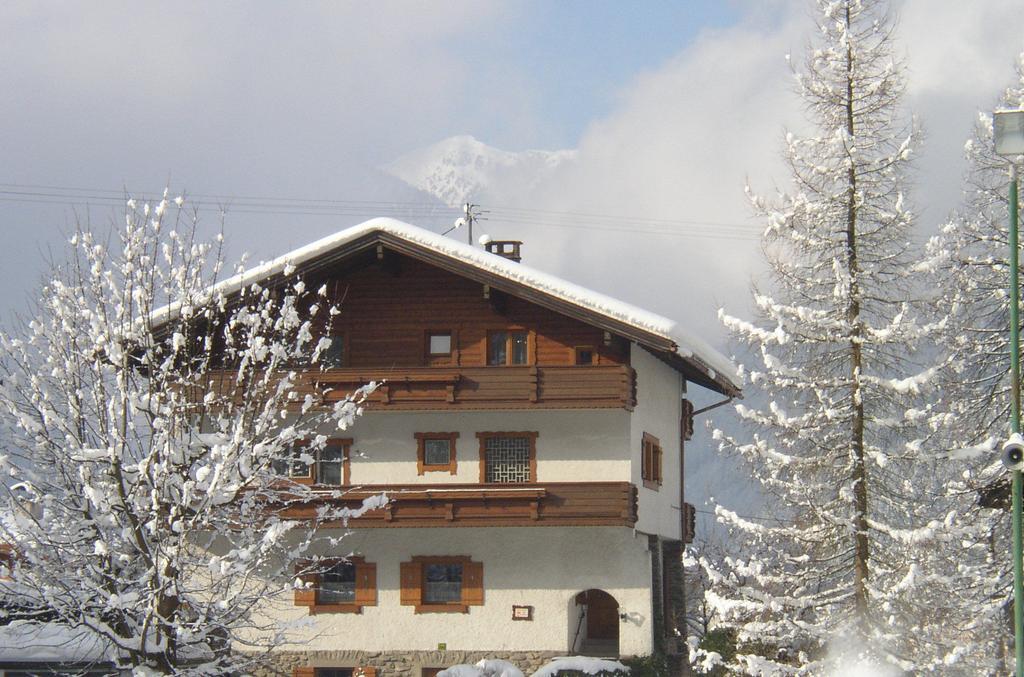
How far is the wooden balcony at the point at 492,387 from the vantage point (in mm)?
28844

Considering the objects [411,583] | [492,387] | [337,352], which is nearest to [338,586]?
[411,583]

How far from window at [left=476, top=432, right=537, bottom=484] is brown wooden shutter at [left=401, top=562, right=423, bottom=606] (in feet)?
7.70

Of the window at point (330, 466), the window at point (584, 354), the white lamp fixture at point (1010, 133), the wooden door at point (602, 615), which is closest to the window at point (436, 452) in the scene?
the window at point (330, 466)

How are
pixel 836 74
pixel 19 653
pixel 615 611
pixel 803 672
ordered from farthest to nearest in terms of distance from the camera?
pixel 615 611 → pixel 19 653 → pixel 836 74 → pixel 803 672

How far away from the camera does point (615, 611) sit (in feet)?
112

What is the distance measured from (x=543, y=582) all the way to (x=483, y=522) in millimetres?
2009

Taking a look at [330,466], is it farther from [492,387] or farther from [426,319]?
[492,387]

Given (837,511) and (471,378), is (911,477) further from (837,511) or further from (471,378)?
(471,378)

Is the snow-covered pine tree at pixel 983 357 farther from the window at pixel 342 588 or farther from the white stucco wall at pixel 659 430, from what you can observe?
the window at pixel 342 588

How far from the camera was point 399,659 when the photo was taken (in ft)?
97.3

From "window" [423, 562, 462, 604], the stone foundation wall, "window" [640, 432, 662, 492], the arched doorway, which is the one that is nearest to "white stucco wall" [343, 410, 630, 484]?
"window" [640, 432, 662, 492]

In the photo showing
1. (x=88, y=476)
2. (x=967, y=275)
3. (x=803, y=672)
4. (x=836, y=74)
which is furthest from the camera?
(x=967, y=275)

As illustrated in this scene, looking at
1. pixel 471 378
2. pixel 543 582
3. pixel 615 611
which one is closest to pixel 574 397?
pixel 471 378

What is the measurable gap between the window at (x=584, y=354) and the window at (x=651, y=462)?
2.53 meters
